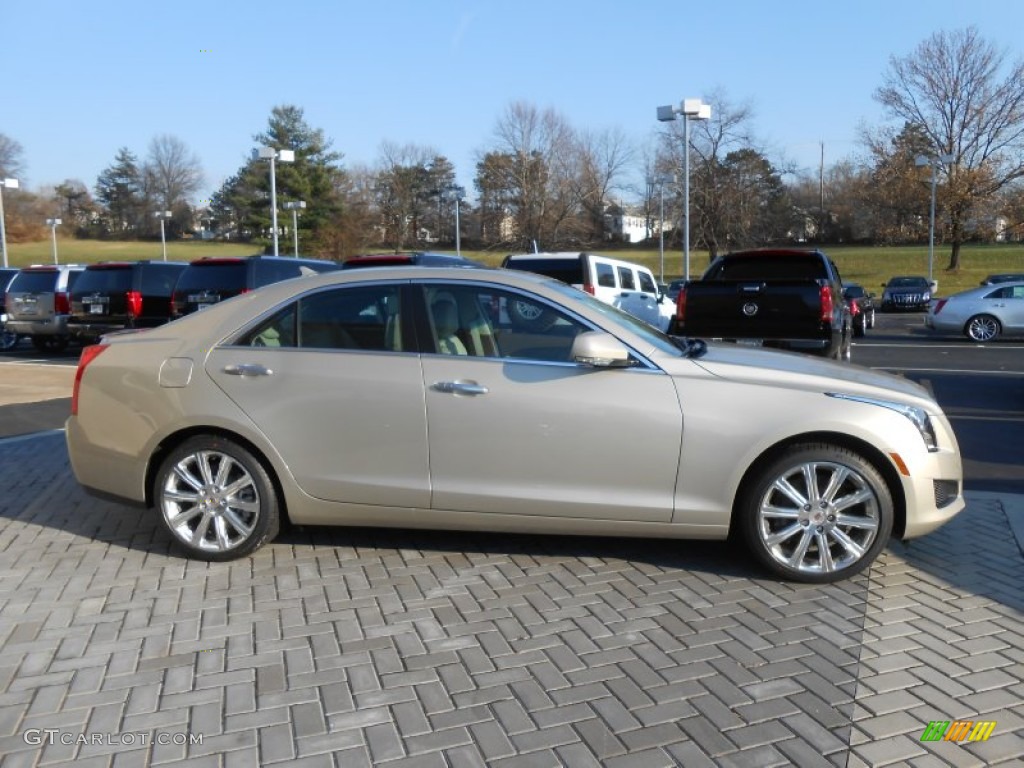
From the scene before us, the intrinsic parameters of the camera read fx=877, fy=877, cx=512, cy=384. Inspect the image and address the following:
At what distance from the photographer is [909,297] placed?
3231 centimetres

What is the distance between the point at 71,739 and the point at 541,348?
2.69m

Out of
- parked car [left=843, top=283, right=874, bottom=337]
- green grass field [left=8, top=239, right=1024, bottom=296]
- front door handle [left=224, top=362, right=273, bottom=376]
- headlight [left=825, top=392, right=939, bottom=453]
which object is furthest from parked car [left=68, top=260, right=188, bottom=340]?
green grass field [left=8, top=239, right=1024, bottom=296]

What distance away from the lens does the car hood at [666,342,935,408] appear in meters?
4.43

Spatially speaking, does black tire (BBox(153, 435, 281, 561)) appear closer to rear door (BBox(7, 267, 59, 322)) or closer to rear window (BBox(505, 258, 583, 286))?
rear window (BBox(505, 258, 583, 286))

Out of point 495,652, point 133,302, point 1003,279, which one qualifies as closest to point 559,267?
point 133,302

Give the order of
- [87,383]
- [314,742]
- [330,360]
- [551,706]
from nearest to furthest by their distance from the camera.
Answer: [314,742]
[551,706]
[330,360]
[87,383]

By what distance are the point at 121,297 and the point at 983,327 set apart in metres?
18.1

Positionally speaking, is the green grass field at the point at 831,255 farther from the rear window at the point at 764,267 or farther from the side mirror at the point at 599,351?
the side mirror at the point at 599,351

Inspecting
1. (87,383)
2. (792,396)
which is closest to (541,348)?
(792,396)

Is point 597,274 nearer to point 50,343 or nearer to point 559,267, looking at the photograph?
point 559,267

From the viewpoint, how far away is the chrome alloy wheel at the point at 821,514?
14.3ft

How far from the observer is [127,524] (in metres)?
5.60

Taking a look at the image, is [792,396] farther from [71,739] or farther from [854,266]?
[854,266]

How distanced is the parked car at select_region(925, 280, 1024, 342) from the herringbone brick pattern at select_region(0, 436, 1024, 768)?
54.4ft
